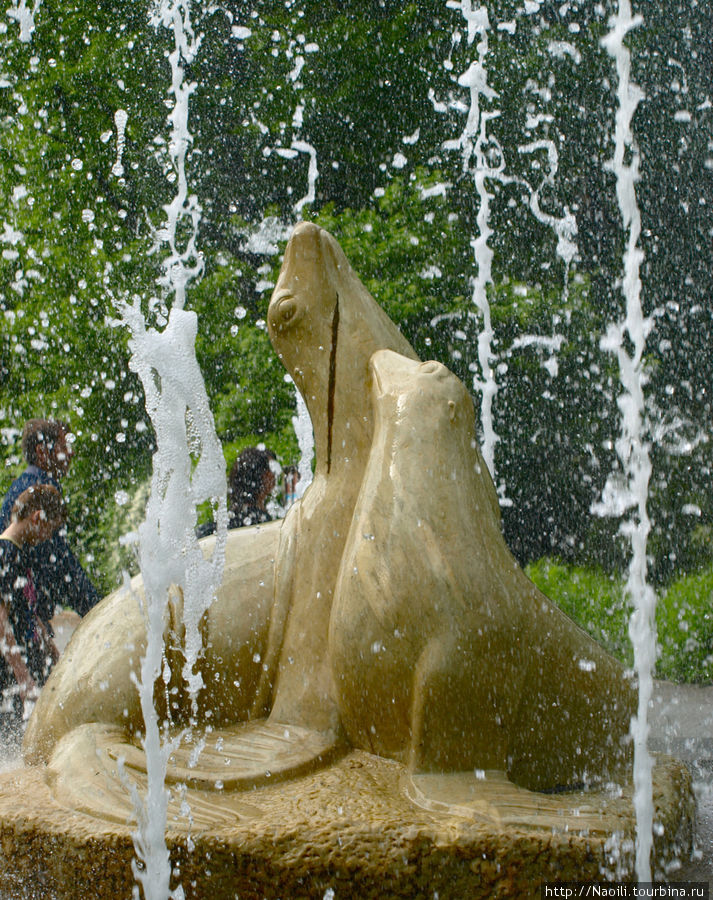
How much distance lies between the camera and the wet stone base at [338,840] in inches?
84.7

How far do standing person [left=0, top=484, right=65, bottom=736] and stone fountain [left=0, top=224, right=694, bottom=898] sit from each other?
1.21 meters

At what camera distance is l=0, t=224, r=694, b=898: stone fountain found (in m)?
2.18

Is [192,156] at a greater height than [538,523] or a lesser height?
greater

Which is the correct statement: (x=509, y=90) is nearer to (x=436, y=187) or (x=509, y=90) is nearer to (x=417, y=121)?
(x=417, y=121)

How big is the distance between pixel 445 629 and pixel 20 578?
2.23 m

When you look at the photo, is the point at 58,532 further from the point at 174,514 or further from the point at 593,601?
the point at 593,601

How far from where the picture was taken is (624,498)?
10.8 m

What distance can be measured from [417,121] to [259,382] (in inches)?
129

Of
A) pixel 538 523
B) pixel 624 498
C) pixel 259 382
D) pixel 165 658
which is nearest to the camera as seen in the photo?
pixel 165 658

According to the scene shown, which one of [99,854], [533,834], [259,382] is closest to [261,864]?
[99,854]

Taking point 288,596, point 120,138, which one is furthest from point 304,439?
point 288,596

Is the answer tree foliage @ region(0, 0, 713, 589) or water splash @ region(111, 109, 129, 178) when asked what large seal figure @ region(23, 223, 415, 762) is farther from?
water splash @ region(111, 109, 129, 178)

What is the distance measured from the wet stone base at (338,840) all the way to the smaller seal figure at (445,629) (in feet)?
0.47

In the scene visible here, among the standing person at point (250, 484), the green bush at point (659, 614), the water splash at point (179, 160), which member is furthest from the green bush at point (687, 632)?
the water splash at point (179, 160)
